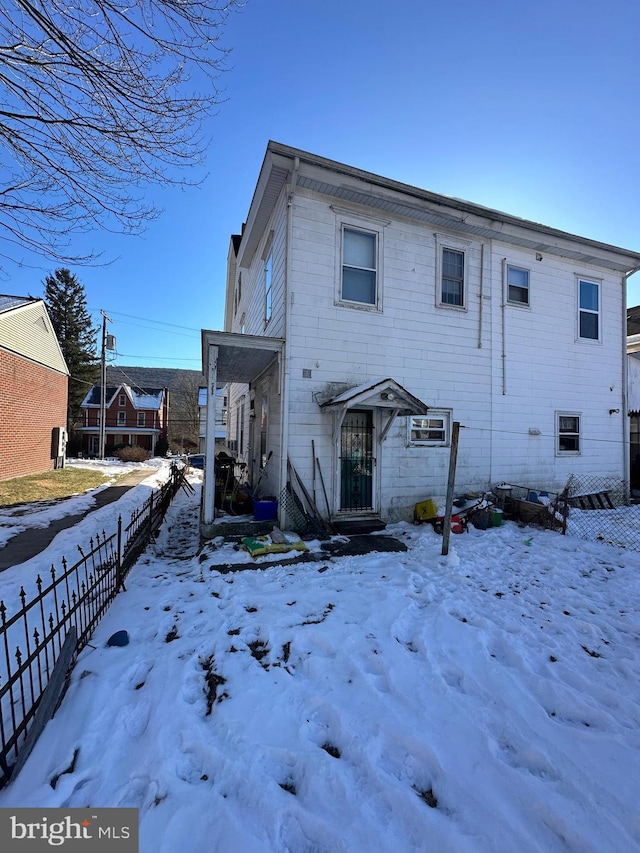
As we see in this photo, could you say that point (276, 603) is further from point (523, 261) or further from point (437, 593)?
point (523, 261)

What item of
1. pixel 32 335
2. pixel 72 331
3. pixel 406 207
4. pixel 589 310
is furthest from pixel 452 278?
pixel 72 331

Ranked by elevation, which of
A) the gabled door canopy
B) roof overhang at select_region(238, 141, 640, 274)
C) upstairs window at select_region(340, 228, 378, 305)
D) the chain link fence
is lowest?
the chain link fence

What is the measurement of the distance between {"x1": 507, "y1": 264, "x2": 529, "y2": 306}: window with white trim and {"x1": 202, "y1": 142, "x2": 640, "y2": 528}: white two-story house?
0.12ft

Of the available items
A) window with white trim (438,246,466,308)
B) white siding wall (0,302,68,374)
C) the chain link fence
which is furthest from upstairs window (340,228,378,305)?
white siding wall (0,302,68,374)

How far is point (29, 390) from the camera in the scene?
15695mm

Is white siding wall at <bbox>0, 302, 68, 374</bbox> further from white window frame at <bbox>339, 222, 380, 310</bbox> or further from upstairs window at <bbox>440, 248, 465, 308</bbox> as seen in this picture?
upstairs window at <bbox>440, 248, 465, 308</bbox>

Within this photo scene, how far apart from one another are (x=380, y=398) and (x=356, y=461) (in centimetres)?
153

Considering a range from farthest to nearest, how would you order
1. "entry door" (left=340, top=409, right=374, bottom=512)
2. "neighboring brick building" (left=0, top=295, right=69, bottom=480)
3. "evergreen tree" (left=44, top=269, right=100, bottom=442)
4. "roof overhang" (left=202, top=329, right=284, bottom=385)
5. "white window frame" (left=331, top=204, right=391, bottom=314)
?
"evergreen tree" (left=44, top=269, right=100, bottom=442) → "neighboring brick building" (left=0, top=295, right=69, bottom=480) → "entry door" (left=340, top=409, right=374, bottom=512) → "white window frame" (left=331, top=204, right=391, bottom=314) → "roof overhang" (left=202, top=329, right=284, bottom=385)

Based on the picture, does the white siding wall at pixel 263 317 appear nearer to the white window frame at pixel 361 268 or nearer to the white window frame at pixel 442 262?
the white window frame at pixel 361 268

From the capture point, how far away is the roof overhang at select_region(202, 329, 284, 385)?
6977 millimetres

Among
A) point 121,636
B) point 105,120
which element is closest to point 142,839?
point 121,636

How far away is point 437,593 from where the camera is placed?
15.3 ft

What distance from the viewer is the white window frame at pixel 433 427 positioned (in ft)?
27.2

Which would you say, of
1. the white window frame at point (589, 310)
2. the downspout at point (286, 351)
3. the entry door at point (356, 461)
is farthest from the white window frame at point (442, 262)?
the white window frame at point (589, 310)
